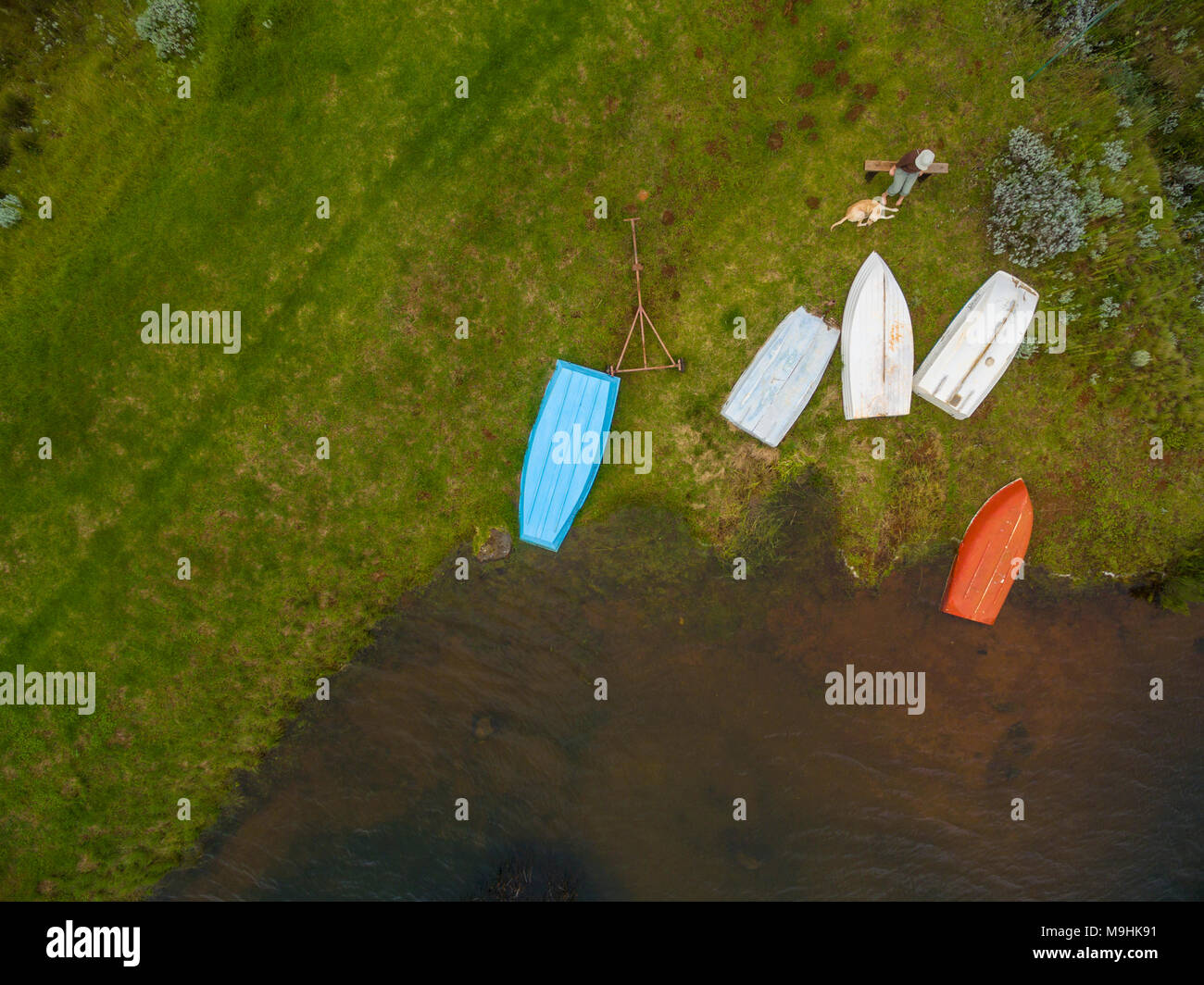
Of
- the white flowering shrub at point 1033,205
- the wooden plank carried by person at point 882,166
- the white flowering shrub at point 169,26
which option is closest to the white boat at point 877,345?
the wooden plank carried by person at point 882,166

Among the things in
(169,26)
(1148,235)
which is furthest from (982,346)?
(169,26)

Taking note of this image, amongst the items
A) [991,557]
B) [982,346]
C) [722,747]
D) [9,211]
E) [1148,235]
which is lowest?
[722,747]

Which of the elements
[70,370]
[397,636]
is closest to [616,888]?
[397,636]

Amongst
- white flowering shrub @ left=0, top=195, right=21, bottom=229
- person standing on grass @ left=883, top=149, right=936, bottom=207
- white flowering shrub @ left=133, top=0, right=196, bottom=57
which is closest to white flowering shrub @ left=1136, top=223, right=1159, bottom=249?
person standing on grass @ left=883, top=149, right=936, bottom=207

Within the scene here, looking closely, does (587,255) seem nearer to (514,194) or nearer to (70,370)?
(514,194)

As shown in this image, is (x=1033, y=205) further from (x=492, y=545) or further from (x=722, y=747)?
(x=492, y=545)

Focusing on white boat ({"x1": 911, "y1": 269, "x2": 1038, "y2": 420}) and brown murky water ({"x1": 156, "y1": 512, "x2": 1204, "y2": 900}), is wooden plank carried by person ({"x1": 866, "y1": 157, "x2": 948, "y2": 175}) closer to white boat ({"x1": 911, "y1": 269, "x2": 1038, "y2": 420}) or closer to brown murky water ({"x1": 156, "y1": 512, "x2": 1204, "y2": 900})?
white boat ({"x1": 911, "y1": 269, "x2": 1038, "y2": 420})
